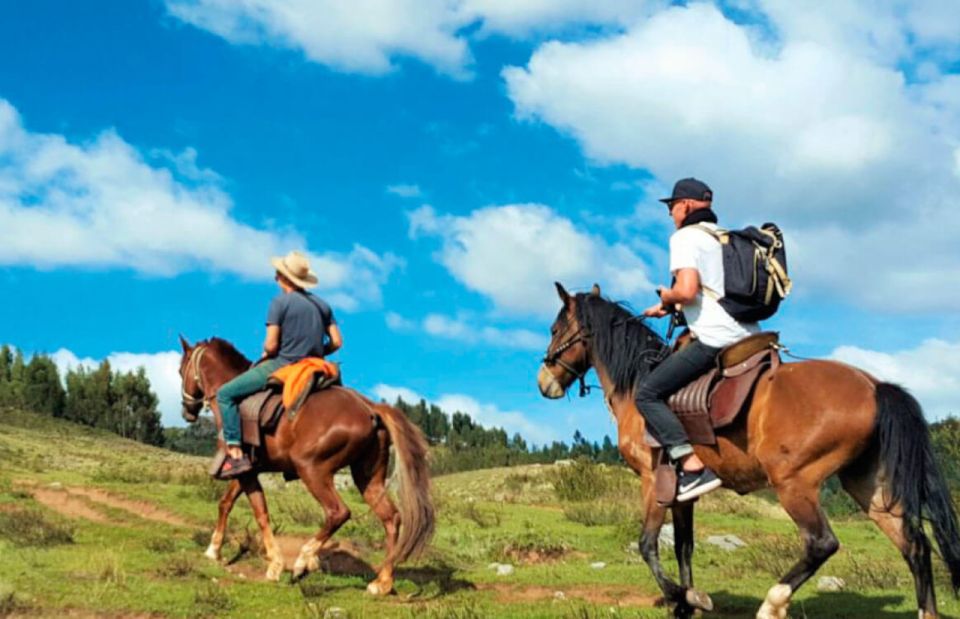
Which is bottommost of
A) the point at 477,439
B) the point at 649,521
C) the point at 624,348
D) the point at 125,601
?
the point at 125,601

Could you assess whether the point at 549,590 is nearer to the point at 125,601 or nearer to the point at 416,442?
the point at 416,442

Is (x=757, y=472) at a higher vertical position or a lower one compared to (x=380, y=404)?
lower

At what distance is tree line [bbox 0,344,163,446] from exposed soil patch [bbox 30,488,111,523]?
51968 mm

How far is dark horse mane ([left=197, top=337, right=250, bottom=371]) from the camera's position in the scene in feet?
38.4

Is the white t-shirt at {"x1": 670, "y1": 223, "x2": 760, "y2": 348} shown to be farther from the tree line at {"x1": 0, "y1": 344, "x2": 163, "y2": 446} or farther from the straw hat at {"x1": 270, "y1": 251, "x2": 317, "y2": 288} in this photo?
the tree line at {"x1": 0, "y1": 344, "x2": 163, "y2": 446}

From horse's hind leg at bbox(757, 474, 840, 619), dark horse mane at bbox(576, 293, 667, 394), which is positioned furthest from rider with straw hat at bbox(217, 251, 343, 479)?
horse's hind leg at bbox(757, 474, 840, 619)

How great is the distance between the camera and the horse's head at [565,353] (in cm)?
918

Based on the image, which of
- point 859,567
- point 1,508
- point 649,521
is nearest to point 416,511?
point 649,521

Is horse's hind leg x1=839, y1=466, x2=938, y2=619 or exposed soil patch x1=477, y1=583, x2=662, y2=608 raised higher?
horse's hind leg x1=839, y1=466, x2=938, y2=619

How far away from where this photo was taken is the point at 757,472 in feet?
24.0

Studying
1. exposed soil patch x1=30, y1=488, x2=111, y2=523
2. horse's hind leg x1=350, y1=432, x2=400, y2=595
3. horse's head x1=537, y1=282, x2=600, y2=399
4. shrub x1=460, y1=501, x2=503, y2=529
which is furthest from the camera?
shrub x1=460, y1=501, x2=503, y2=529

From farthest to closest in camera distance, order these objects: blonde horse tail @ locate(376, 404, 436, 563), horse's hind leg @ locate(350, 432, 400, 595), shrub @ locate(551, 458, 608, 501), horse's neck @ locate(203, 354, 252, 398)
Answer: shrub @ locate(551, 458, 608, 501) → horse's neck @ locate(203, 354, 252, 398) → horse's hind leg @ locate(350, 432, 400, 595) → blonde horse tail @ locate(376, 404, 436, 563)

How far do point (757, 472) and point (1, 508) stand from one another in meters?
12.5

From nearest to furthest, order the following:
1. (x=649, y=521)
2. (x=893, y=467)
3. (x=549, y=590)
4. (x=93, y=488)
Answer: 1. (x=893, y=467)
2. (x=649, y=521)
3. (x=549, y=590)
4. (x=93, y=488)
